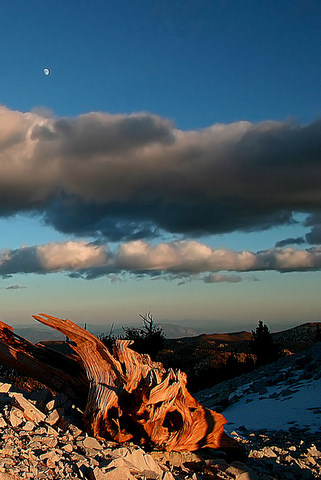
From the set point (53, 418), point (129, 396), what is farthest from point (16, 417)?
point (129, 396)

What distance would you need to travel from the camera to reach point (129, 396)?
6.53m

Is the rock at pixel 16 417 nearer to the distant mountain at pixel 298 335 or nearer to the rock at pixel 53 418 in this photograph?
the rock at pixel 53 418

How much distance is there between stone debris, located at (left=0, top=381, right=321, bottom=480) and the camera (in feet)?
16.2

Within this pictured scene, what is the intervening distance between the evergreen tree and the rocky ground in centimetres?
1624

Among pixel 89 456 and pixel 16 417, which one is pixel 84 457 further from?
pixel 16 417

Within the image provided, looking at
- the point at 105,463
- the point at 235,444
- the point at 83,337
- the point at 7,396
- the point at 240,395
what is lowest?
the point at 240,395

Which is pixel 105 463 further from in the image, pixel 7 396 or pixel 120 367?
pixel 7 396

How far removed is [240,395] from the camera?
15773 mm

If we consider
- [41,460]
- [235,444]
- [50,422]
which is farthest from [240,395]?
[41,460]

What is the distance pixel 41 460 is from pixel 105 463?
0.68 metres

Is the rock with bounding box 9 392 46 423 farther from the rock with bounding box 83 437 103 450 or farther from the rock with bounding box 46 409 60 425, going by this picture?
the rock with bounding box 83 437 103 450

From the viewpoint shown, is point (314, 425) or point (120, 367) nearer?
point (120, 367)

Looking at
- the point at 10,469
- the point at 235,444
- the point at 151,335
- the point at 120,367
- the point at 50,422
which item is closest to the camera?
the point at 10,469

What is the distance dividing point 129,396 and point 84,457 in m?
1.35
